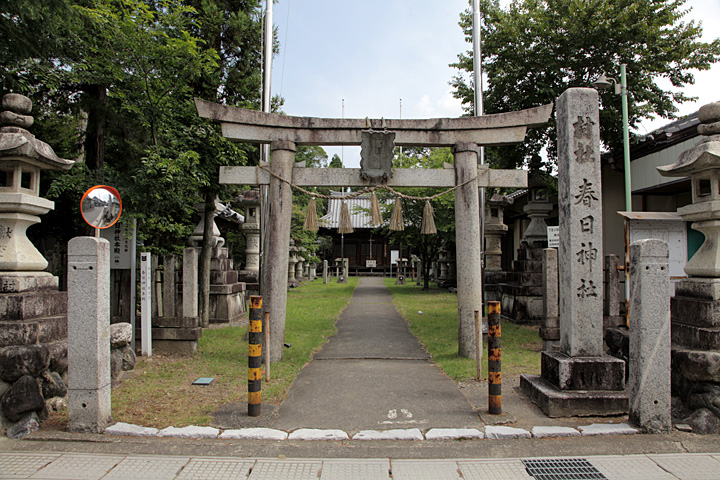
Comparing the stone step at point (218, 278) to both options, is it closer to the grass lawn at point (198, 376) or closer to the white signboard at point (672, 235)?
the grass lawn at point (198, 376)

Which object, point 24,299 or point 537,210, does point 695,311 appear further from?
point 537,210

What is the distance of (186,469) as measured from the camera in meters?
3.88

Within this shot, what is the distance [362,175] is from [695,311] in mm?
5022

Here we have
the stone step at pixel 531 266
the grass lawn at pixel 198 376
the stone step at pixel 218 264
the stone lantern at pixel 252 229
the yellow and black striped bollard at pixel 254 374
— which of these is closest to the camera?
the yellow and black striped bollard at pixel 254 374

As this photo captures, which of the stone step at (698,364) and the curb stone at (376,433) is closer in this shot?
the curb stone at (376,433)

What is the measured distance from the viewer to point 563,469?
3.91 metres

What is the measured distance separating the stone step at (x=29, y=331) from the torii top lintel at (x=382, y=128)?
12.6ft

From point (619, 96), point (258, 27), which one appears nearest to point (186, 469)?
point (258, 27)

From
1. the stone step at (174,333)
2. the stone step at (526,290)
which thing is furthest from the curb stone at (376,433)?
the stone step at (526,290)

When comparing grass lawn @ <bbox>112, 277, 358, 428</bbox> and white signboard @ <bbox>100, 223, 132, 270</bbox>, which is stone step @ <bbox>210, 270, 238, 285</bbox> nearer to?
grass lawn @ <bbox>112, 277, 358, 428</bbox>

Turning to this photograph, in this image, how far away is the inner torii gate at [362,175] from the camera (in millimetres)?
7543

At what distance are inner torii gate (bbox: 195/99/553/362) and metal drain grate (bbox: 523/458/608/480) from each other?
3699 millimetres

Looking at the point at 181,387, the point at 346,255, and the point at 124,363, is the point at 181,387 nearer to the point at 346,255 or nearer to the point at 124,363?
the point at 124,363

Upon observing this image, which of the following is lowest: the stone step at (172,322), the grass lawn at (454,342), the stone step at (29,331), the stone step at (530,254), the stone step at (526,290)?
the grass lawn at (454,342)
